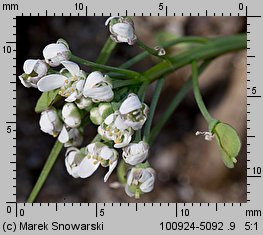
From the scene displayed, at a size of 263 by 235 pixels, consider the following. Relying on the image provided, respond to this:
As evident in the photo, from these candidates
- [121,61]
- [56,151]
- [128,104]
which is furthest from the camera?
[121,61]

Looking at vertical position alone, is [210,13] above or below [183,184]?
above

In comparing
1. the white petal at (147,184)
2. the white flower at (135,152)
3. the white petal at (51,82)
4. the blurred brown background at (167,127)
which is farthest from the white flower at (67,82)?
the blurred brown background at (167,127)

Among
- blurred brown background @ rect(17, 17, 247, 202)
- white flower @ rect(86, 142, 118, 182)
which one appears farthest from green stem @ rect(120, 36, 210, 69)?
blurred brown background @ rect(17, 17, 247, 202)

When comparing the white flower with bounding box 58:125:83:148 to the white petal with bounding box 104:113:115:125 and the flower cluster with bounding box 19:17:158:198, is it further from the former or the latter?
the white petal with bounding box 104:113:115:125

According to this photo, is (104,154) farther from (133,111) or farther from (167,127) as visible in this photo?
(167,127)

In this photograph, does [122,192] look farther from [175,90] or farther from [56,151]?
[56,151]

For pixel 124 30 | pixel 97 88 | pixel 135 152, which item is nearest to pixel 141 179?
pixel 135 152
